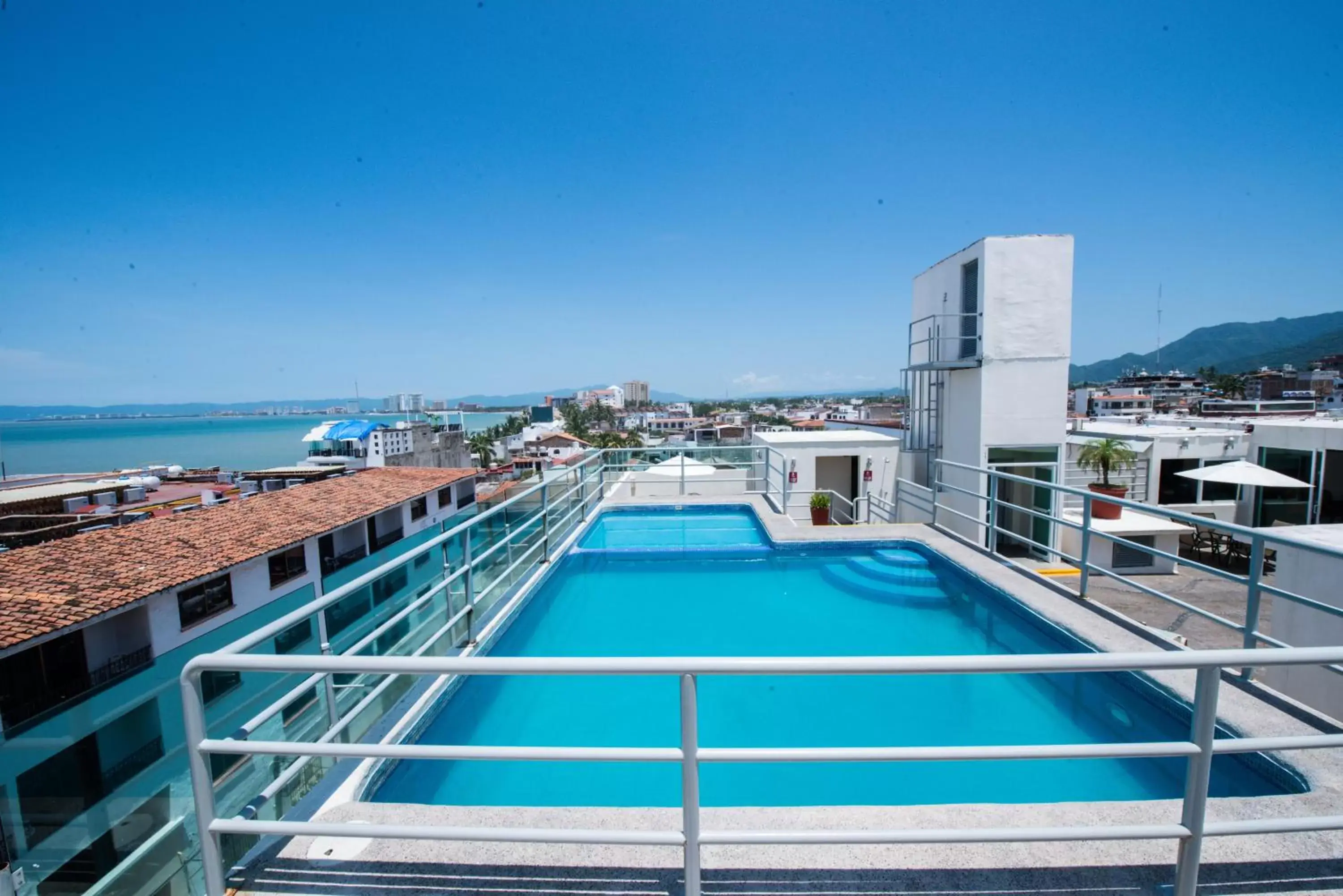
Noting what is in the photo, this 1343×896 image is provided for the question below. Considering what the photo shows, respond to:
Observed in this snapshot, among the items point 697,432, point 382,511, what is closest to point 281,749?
point 382,511

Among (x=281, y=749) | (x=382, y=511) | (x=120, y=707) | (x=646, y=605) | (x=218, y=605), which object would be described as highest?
(x=281, y=749)

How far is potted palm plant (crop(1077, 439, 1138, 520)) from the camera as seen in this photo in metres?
11.9

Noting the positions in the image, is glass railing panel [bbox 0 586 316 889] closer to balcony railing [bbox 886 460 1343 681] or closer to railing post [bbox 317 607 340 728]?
railing post [bbox 317 607 340 728]

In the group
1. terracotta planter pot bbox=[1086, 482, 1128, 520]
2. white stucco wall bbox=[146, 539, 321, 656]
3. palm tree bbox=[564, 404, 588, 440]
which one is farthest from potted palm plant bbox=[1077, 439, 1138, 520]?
palm tree bbox=[564, 404, 588, 440]

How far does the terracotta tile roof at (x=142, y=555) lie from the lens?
414 inches

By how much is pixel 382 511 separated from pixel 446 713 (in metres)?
21.7

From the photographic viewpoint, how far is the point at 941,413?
37.3 feet

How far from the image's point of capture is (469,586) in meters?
3.34

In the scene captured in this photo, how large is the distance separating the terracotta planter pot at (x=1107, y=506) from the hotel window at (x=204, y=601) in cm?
2053

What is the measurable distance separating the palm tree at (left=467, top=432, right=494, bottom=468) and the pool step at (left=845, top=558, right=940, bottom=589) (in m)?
65.7

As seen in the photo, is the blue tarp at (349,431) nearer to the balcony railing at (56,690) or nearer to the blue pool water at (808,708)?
the balcony railing at (56,690)

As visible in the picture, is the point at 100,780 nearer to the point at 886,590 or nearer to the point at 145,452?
the point at 886,590

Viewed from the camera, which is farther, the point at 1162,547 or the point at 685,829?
the point at 1162,547

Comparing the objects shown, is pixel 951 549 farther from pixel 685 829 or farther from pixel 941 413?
pixel 941 413
